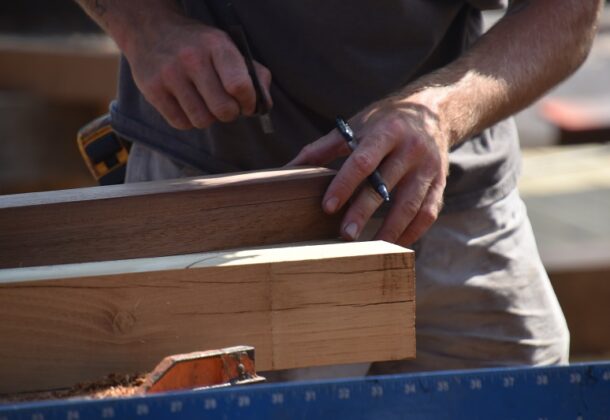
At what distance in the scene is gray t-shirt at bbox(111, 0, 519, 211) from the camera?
2.26m

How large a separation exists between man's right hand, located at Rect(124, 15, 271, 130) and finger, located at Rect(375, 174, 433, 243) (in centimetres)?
32

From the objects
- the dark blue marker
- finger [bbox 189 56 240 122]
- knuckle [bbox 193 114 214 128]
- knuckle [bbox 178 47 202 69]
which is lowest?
the dark blue marker

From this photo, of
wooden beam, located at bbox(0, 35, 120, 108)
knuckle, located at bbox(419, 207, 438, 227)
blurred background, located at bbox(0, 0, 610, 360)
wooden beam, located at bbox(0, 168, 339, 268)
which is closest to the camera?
wooden beam, located at bbox(0, 168, 339, 268)

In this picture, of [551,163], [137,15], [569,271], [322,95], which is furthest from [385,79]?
[551,163]

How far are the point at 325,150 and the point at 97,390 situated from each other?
0.62m

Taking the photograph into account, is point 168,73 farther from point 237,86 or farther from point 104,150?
point 104,150

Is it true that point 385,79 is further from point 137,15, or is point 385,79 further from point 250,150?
point 137,15

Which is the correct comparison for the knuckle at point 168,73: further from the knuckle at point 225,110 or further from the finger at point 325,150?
the finger at point 325,150

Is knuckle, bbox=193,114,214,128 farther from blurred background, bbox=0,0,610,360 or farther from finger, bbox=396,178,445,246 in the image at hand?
blurred background, bbox=0,0,610,360

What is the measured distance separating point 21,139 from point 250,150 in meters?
2.95

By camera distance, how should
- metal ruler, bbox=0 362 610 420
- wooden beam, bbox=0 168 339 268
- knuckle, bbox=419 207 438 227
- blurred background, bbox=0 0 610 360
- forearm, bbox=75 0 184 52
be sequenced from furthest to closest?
blurred background, bbox=0 0 610 360, forearm, bbox=75 0 184 52, knuckle, bbox=419 207 438 227, wooden beam, bbox=0 168 339 268, metal ruler, bbox=0 362 610 420

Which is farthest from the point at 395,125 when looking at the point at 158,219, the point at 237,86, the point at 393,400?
the point at 393,400

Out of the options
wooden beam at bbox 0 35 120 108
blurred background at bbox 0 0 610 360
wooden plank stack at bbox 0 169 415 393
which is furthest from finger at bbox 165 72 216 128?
wooden beam at bbox 0 35 120 108

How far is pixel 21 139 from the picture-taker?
5012 mm
